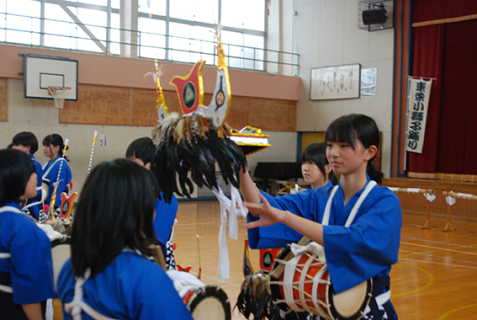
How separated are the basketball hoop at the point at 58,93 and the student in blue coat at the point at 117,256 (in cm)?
916

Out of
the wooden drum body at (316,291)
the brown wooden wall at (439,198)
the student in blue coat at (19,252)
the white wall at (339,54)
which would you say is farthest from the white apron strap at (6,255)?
the white wall at (339,54)

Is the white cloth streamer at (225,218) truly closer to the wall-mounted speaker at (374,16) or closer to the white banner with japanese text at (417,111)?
the white banner with japanese text at (417,111)

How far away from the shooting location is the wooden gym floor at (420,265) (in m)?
3.92

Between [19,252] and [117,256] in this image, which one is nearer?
[117,256]

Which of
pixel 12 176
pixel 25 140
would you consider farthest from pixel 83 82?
pixel 12 176

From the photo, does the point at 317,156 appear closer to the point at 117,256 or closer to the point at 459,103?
the point at 117,256

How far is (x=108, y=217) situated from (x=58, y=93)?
→ 30.4ft

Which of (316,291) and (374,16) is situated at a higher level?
(374,16)

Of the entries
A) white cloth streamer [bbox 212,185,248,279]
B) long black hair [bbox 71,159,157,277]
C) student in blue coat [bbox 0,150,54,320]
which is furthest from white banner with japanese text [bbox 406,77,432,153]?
long black hair [bbox 71,159,157,277]

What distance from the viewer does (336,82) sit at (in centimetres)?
1205

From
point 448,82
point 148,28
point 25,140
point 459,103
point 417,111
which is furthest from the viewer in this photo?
point 148,28

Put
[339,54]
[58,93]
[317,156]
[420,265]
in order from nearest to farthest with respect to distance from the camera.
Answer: [317,156]
[420,265]
[58,93]
[339,54]

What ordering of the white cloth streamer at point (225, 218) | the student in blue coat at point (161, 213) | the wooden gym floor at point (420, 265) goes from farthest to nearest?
the wooden gym floor at point (420, 265) → the student in blue coat at point (161, 213) → the white cloth streamer at point (225, 218)

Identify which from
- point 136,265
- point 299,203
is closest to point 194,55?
point 299,203
